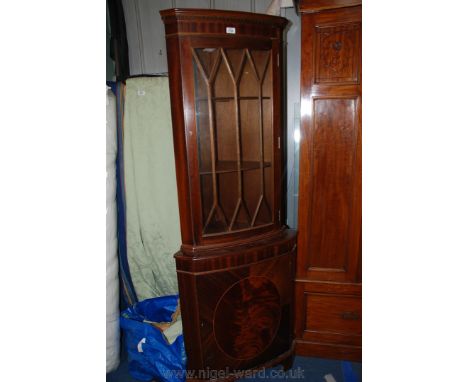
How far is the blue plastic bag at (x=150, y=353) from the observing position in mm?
1381

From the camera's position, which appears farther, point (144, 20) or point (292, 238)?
point (144, 20)

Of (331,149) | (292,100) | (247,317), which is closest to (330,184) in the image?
(331,149)

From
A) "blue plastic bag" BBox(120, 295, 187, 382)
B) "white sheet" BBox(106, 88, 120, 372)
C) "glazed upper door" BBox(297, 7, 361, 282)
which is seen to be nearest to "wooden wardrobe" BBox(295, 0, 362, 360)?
"glazed upper door" BBox(297, 7, 361, 282)

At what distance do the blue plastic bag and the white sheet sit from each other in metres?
0.06

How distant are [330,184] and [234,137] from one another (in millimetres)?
531

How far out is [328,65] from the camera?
51.2 inches

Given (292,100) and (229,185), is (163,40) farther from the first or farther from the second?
(229,185)

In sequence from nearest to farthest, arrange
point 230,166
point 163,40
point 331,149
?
point 230,166 < point 331,149 < point 163,40

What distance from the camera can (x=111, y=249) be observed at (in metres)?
1.55

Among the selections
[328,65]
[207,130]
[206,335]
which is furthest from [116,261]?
[328,65]

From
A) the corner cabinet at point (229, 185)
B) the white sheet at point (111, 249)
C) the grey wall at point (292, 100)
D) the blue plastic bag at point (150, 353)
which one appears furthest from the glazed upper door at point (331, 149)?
the white sheet at point (111, 249)

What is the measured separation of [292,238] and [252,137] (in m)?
0.51

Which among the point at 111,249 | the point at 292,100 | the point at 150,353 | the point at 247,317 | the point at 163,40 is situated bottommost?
the point at 150,353

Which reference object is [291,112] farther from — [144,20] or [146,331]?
[146,331]
